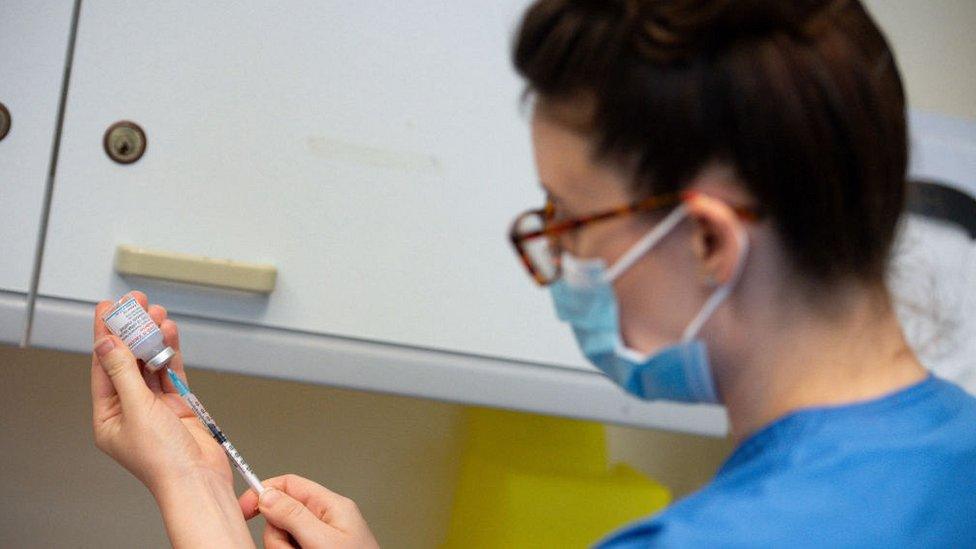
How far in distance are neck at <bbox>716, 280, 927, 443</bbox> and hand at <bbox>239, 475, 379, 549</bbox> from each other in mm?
365

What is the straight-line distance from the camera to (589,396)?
113 centimetres

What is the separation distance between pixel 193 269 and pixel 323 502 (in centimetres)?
26

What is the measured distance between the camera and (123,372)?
2.75 ft

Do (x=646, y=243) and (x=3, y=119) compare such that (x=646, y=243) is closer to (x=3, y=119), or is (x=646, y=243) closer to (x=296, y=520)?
(x=296, y=520)

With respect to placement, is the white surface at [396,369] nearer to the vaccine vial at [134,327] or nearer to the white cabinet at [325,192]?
the white cabinet at [325,192]

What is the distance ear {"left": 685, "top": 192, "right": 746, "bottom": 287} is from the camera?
626 millimetres

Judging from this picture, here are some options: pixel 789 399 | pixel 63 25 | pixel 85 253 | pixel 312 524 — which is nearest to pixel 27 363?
pixel 85 253

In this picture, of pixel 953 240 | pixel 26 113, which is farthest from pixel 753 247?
pixel 953 240

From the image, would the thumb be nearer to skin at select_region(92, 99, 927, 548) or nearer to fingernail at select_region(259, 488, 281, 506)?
fingernail at select_region(259, 488, 281, 506)

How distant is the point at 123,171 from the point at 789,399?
0.65 m

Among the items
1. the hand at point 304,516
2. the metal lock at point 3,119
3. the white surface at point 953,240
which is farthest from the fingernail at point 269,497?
the white surface at point 953,240

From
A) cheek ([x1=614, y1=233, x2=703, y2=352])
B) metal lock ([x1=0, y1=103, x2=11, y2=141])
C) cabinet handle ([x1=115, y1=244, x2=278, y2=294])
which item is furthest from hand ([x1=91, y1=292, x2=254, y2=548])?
cheek ([x1=614, y1=233, x2=703, y2=352])

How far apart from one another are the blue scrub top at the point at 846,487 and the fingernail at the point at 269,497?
1.11ft

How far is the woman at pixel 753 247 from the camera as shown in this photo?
2.01 ft
